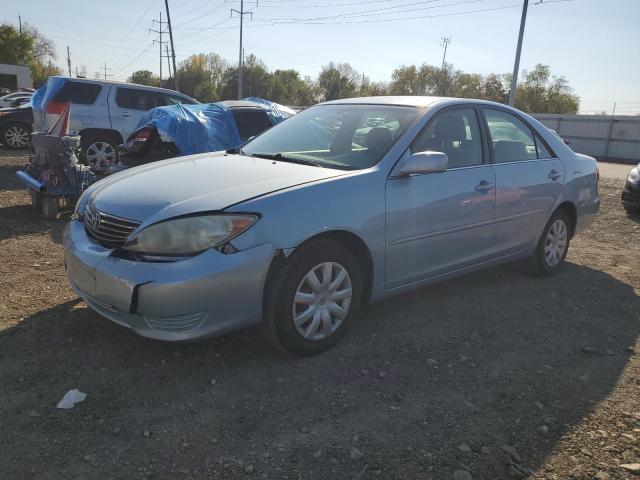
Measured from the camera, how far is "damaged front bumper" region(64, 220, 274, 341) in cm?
272

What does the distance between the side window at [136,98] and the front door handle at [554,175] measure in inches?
330

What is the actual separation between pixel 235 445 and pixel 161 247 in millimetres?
1088

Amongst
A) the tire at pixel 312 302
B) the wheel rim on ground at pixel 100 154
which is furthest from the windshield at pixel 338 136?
the wheel rim on ground at pixel 100 154

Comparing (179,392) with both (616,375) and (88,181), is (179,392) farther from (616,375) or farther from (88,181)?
(88,181)

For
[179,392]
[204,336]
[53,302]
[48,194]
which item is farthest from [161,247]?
[48,194]

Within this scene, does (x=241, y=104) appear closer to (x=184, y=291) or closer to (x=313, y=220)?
(x=313, y=220)

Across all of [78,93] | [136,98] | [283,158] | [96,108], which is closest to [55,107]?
[78,93]

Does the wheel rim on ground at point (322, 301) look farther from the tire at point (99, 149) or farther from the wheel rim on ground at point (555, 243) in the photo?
the tire at point (99, 149)

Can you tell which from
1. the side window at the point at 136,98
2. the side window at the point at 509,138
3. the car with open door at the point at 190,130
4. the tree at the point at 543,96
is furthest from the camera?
the tree at the point at 543,96

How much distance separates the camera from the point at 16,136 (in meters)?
13.7

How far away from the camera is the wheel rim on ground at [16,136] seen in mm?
13625

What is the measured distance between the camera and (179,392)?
2.86 m

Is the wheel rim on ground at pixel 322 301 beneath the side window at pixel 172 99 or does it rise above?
beneath

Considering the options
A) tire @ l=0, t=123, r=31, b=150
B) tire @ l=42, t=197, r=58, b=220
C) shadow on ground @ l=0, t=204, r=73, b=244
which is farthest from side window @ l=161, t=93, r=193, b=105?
tire @ l=0, t=123, r=31, b=150
